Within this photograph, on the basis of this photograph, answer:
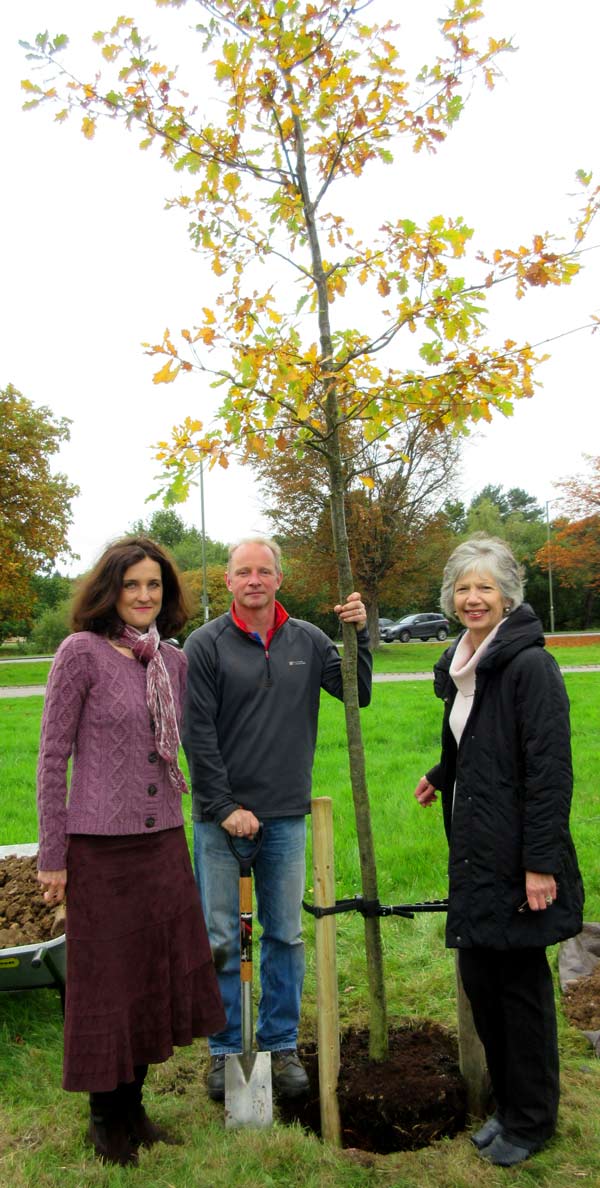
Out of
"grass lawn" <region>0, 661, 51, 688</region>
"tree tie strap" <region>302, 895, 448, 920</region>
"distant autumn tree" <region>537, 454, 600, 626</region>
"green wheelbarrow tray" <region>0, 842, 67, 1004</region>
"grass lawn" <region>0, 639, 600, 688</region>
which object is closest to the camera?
"tree tie strap" <region>302, 895, 448, 920</region>

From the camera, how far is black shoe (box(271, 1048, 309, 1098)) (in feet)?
11.3

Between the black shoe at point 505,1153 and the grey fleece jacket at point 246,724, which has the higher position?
the grey fleece jacket at point 246,724

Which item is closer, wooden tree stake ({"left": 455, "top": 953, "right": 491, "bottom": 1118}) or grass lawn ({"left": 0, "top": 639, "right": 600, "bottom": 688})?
wooden tree stake ({"left": 455, "top": 953, "right": 491, "bottom": 1118})

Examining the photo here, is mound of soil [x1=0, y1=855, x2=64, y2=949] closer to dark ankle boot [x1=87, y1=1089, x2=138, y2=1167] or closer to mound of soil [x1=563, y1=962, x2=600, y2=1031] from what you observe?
dark ankle boot [x1=87, y1=1089, x2=138, y2=1167]

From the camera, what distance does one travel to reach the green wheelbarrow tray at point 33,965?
11.7 ft

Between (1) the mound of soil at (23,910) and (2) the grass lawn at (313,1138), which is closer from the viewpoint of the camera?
(2) the grass lawn at (313,1138)

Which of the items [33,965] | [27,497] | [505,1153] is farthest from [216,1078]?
[27,497]

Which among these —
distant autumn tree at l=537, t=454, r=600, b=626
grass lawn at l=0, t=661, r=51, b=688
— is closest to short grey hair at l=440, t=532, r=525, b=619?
grass lawn at l=0, t=661, r=51, b=688

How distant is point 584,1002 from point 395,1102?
1.26m

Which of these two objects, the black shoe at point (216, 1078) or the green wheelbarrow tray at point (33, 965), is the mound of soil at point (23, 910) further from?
the black shoe at point (216, 1078)

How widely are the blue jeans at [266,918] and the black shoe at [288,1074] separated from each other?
0.04 metres

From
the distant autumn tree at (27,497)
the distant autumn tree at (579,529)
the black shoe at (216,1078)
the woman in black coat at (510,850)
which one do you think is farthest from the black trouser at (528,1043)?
the distant autumn tree at (579,529)

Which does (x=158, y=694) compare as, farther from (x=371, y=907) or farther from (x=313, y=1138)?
(x=313, y=1138)

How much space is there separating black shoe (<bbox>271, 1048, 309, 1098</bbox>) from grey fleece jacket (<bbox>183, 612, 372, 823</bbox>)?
3.18 ft
